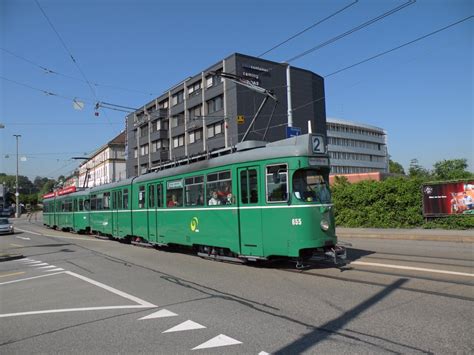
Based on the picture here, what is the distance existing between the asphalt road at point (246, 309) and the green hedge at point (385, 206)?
9.12 metres

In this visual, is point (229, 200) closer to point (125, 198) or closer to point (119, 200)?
point (125, 198)

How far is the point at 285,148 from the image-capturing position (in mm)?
10492

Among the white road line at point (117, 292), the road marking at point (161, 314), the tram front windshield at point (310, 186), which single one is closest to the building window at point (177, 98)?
the white road line at point (117, 292)

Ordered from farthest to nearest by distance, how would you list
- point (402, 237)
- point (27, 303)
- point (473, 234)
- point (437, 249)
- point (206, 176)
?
point (402, 237) → point (473, 234) → point (437, 249) → point (206, 176) → point (27, 303)

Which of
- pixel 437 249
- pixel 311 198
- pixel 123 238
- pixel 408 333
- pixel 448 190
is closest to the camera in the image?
pixel 408 333

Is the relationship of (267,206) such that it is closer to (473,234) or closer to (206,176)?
(206,176)

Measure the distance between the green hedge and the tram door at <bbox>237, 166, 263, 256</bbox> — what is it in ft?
41.3

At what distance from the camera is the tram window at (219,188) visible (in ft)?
38.7

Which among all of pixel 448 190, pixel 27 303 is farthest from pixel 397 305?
pixel 448 190

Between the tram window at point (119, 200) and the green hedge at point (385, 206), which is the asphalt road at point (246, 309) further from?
the green hedge at point (385, 206)

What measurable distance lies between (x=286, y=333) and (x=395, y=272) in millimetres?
4885

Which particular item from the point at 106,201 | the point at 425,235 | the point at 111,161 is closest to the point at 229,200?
the point at 425,235

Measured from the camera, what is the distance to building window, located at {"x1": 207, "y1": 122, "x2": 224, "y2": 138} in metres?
50.6

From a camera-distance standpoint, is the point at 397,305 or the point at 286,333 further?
the point at 397,305
